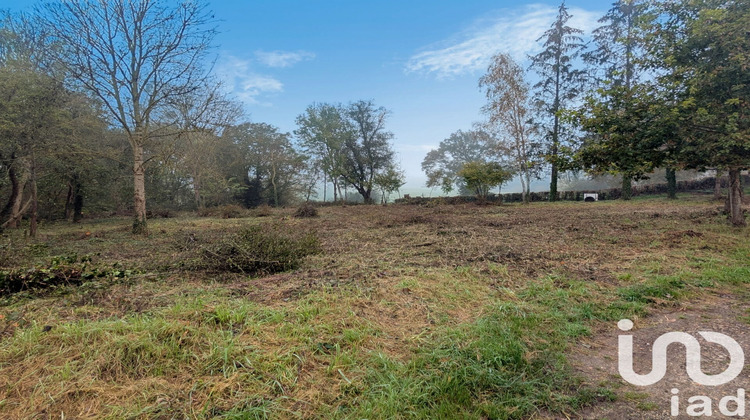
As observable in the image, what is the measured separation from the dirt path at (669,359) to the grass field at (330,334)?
9 centimetres

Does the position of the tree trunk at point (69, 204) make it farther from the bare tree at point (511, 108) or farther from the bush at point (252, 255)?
the bare tree at point (511, 108)

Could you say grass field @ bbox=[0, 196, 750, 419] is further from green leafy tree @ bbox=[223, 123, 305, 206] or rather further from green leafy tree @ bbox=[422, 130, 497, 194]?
green leafy tree @ bbox=[422, 130, 497, 194]

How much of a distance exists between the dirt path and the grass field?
0.09 m

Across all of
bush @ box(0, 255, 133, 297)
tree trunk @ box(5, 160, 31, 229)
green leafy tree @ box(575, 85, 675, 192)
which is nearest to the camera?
bush @ box(0, 255, 133, 297)

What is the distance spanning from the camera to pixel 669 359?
2350mm

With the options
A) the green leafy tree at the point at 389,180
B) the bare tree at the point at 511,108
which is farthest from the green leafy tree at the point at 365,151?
the bare tree at the point at 511,108

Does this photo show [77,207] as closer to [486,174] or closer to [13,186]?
[13,186]

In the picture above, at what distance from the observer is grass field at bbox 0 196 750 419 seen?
187cm

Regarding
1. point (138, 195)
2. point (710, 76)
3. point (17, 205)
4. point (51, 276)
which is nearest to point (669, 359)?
point (51, 276)

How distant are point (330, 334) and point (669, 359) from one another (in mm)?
2604

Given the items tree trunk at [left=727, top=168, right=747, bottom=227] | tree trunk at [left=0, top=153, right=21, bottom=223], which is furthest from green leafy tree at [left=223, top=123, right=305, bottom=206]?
tree trunk at [left=727, top=168, right=747, bottom=227]

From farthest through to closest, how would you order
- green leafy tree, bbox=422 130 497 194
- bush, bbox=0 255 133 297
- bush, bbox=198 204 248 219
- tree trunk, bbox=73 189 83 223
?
1. green leafy tree, bbox=422 130 497 194
2. bush, bbox=198 204 248 219
3. tree trunk, bbox=73 189 83 223
4. bush, bbox=0 255 133 297

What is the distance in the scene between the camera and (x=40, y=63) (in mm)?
11023

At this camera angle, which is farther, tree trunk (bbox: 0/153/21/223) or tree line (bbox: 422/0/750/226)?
tree trunk (bbox: 0/153/21/223)
